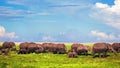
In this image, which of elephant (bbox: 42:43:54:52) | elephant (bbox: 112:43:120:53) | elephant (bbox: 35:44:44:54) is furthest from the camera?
elephant (bbox: 42:43:54:52)

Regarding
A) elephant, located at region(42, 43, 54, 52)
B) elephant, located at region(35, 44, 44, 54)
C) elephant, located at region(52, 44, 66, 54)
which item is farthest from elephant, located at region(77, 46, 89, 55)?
elephant, located at region(35, 44, 44, 54)

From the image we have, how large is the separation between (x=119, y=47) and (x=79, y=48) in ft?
49.6

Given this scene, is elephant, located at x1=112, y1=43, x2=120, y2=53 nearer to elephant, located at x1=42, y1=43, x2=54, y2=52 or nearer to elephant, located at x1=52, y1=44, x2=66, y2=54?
elephant, located at x1=52, y1=44, x2=66, y2=54

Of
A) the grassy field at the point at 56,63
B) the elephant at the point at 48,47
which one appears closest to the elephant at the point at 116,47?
the elephant at the point at 48,47

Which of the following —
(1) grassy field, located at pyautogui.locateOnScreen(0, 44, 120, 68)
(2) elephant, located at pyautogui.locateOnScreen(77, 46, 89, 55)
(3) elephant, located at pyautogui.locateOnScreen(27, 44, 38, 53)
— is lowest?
(1) grassy field, located at pyautogui.locateOnScreen(0, 44, 120, 68)

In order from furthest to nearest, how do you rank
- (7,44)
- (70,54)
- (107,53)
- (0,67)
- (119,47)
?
1. (7,44)
2. (119,47)
3. (107,53)
4. (70,54)
5. (0,67)

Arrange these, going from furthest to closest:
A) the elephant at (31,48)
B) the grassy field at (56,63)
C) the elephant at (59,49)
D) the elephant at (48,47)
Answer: the elephant at (48,47), the elephant at (31,48), the elephant at (59,49), the grassy field at (56,63)

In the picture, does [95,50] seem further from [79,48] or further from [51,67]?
[51,67]

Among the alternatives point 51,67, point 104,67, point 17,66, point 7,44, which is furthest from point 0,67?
point 7,44

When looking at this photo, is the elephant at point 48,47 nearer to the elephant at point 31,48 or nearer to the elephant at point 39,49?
the elephant at point 39,49

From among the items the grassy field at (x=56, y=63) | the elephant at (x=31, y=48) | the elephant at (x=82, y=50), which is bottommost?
the grassy field at (x=56, y=63)

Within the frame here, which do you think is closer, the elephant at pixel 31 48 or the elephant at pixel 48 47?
the elephant at pixel 31 48

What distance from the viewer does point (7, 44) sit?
107m

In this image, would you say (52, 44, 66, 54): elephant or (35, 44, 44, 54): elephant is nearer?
(35, 44, 44, 54): elephant
